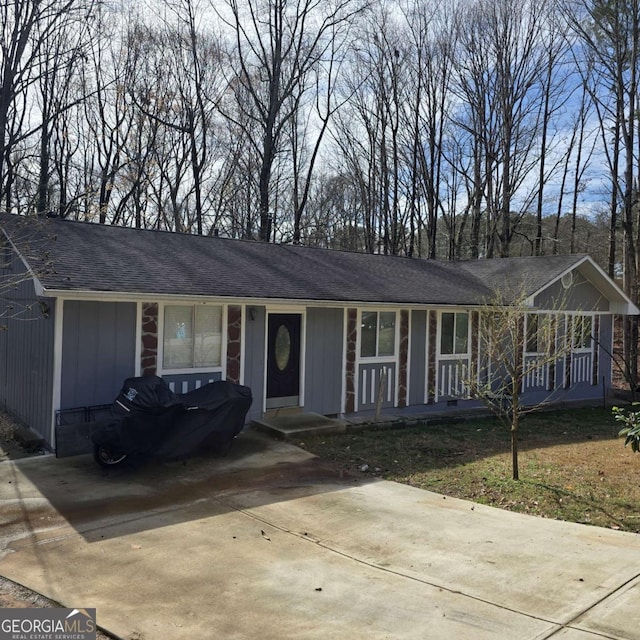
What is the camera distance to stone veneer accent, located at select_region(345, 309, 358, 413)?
1134 centimetres

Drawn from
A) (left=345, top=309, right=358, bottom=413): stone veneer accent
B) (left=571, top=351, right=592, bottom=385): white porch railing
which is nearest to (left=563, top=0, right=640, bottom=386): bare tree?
(left=571, top=351, right=592, bottom=385): white porch railing

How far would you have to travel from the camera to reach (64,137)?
22188 millimetres

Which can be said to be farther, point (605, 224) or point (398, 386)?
point (605, 224)

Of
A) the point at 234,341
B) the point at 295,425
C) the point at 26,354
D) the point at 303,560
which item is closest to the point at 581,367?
the point at 295,425

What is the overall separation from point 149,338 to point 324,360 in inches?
140

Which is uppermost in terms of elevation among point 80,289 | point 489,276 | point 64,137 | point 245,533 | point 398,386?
point 64,137

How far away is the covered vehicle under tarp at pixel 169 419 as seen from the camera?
23.6ft

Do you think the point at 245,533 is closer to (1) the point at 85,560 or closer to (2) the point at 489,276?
(1) the point at 85,560

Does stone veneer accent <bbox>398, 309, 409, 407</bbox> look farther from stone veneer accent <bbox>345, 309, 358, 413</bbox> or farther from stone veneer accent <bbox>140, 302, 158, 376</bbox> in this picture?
stone veneer accent <bbox>140, 302, 158, 376</bbox>

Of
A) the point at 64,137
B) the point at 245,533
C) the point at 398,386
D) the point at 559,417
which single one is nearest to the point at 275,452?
the point at 245,533

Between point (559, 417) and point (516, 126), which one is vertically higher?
point (516, 126)

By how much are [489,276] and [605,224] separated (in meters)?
12.1

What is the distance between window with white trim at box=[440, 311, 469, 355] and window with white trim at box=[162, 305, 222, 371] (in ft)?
18.0

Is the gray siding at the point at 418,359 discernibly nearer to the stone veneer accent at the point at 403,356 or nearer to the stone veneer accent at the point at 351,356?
the stone veneer accent at the point at 403,356
